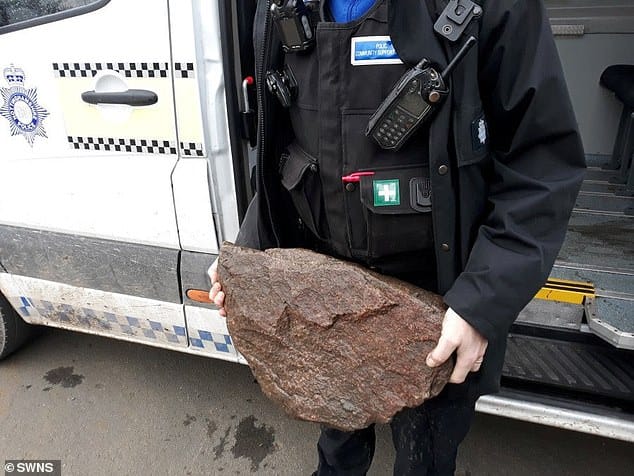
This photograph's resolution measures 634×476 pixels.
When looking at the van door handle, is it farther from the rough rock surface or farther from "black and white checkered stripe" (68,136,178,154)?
the rough rock surface

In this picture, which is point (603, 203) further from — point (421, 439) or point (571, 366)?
point (421, 439)

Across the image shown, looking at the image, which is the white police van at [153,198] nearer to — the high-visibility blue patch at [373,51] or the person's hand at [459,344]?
the high-visibility blue patch at [373,51]

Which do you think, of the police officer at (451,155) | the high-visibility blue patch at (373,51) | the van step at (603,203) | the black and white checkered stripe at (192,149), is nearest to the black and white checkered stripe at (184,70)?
the black and white checkered stripe at (192,149)

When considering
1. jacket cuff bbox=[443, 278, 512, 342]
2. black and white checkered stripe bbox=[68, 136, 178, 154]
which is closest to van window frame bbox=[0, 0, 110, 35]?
black and white checkered stripe bbox=[68, 136, 178, 154]

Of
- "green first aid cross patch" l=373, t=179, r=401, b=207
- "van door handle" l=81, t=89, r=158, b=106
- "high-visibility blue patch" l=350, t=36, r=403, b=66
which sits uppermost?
"high-visibility blue patch" l=350, t=36, r=403, b=66

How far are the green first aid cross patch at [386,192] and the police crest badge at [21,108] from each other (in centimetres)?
148

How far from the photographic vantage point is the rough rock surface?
122cm

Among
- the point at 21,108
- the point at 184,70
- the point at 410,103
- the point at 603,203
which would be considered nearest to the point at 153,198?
the point at 184,70

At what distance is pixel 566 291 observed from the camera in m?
1.99

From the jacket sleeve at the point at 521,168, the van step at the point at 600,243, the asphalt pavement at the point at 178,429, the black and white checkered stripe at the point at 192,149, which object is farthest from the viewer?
the van step at the point at 600,243

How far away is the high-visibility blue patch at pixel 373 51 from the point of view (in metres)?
1.06

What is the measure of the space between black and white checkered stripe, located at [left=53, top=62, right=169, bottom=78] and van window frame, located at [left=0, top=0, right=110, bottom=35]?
0.52ft

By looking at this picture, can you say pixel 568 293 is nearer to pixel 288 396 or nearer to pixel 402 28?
pixel 288 396

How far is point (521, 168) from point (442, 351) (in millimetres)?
407
